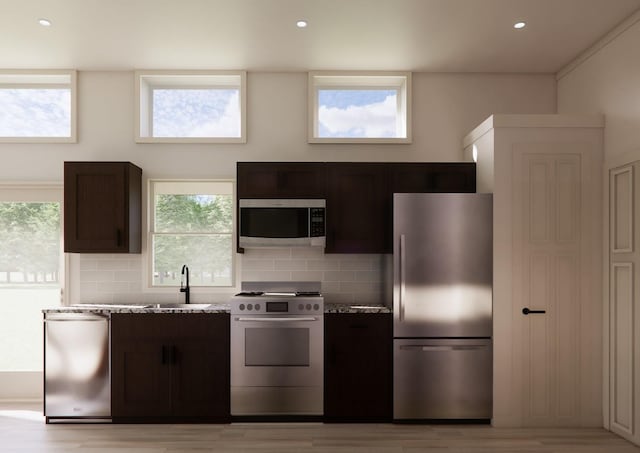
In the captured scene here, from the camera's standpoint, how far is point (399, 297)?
404 cm

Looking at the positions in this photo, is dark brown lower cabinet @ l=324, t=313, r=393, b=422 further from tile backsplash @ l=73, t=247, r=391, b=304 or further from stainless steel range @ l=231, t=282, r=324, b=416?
tile backsplash @ l=73, t=247, r=391, b=304

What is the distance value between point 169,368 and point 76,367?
2.49ft

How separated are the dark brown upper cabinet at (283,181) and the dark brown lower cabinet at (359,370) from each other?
3.84 feet

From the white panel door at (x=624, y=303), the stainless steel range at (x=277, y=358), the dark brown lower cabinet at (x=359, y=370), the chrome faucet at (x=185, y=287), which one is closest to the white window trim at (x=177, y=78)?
the chrome faucet at (x=185, y=287)

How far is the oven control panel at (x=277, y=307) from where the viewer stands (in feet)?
13.4

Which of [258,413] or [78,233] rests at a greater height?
[78,233]

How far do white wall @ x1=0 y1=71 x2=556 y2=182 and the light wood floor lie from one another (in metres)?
2.27

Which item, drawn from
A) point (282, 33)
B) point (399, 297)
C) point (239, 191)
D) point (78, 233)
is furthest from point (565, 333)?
point (78, 233)

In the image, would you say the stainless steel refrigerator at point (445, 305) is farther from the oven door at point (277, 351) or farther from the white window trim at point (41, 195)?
the white window trim at point (41, 195)

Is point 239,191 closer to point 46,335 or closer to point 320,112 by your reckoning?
point 320,112

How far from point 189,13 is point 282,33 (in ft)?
2.43

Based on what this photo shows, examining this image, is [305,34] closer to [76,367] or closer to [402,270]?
[402,270]

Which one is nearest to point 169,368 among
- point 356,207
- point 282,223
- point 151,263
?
point 151,263

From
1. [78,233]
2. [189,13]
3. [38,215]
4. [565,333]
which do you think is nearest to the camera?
[189,13]
